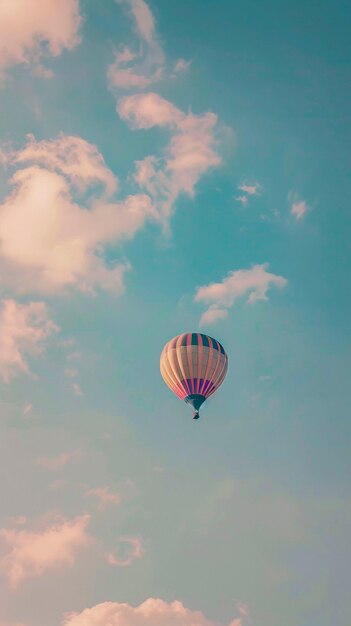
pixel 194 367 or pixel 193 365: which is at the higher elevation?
pixel 193 365

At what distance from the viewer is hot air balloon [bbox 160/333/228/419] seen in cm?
9606

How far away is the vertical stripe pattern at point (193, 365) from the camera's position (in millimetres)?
96062

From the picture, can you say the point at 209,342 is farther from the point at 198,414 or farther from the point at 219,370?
the point at 198,414

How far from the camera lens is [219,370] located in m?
97.8

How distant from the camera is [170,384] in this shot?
9912cm

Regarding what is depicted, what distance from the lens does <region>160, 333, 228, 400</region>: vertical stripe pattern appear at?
96062 millimetres

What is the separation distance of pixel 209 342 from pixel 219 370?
421 cm

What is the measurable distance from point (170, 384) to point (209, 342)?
8304 mm

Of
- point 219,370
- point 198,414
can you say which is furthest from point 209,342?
point 198,414

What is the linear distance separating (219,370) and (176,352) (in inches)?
262

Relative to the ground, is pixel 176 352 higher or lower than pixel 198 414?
higher

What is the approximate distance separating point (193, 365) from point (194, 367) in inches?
12.7

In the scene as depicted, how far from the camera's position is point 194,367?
95.9 metres

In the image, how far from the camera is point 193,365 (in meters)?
95.8
